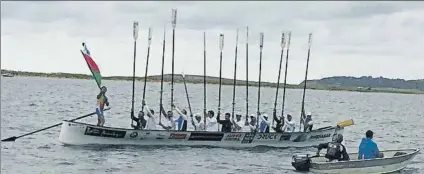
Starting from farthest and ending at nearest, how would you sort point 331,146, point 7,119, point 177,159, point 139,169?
point 7,119
point 177,159
point 139,169
point 331,146

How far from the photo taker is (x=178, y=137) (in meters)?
35.1

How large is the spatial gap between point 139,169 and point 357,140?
22625 mm

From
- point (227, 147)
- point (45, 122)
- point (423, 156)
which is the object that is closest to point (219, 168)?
point (227, 147)

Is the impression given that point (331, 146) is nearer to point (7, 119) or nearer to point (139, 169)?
point (139, 169)

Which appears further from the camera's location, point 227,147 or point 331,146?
point 227,147

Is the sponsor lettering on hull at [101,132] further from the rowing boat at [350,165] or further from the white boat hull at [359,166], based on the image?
the white boat hull at [359,166]

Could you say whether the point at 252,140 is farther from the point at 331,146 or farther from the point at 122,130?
the point at 331,146

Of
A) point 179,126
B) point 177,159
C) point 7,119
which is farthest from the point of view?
point 7,119

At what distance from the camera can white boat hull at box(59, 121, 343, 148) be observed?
33.5m

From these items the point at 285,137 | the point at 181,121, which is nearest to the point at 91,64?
the point at 181,121

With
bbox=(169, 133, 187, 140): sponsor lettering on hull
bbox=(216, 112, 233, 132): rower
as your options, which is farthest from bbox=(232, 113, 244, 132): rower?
bbox=(169, 133, 187, 140): sponsor lettering on hull

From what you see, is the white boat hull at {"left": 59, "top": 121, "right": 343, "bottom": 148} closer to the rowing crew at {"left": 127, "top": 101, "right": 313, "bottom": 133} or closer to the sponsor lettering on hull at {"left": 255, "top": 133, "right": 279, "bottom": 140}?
the sponsor lettering on hull at {"left": 255, "top": 133, "right": 279, "bottom": 140}

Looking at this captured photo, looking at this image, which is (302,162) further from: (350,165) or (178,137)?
(178,137)

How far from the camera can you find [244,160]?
33.1 m
